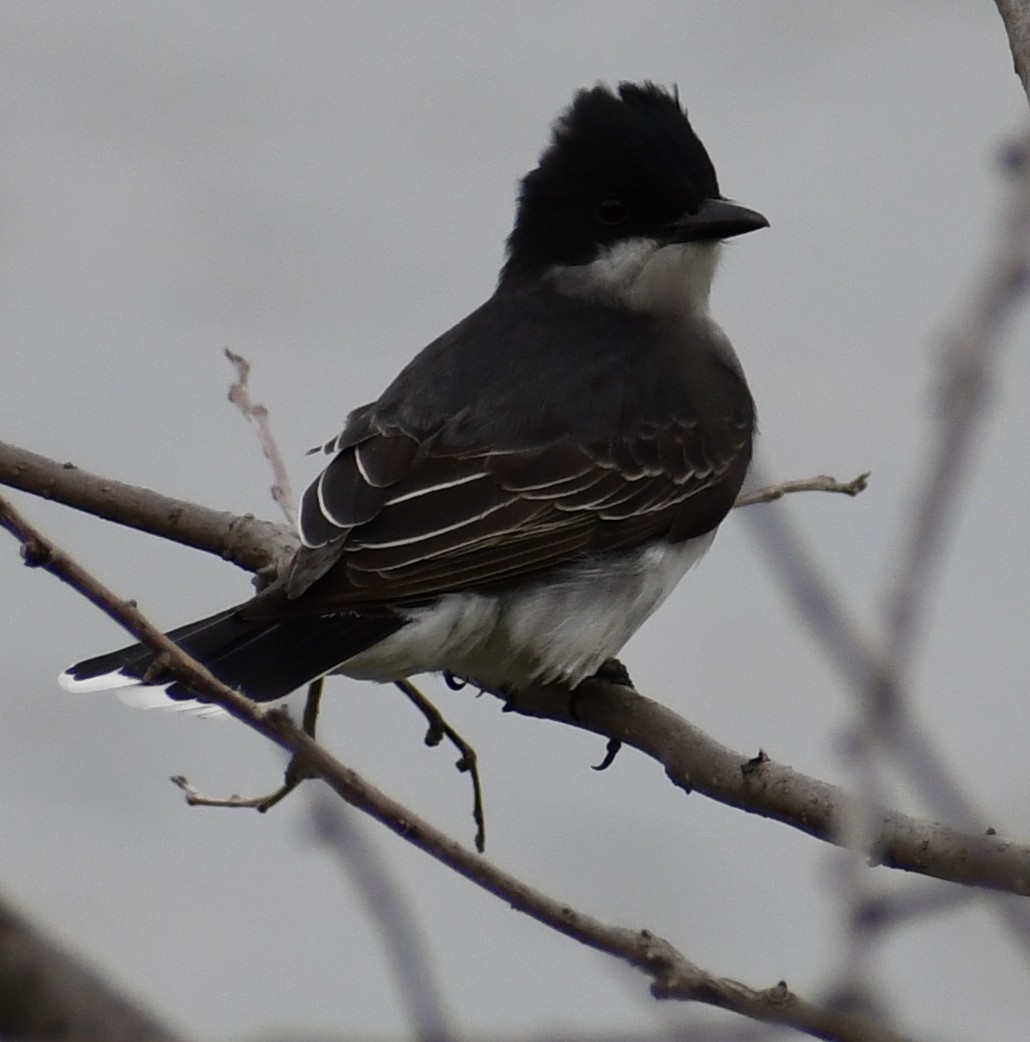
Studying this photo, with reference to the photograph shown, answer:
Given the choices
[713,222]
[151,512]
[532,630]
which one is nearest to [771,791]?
[532,630]

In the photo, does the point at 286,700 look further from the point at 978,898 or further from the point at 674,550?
the point at 978,898

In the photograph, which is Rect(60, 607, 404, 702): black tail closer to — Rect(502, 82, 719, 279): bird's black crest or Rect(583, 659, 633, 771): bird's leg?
Rect(583, 659, 633, 771): bird's leg

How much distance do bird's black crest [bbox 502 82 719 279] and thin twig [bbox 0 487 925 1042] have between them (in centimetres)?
278

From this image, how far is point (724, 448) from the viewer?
14.9 feet

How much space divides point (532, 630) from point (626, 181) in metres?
1.28

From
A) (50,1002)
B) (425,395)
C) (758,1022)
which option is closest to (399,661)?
(425,395)

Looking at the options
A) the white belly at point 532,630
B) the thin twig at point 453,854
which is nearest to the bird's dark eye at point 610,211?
the white belly at point 532,630

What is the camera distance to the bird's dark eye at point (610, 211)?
4613 millimetres

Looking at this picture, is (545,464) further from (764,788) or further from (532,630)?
(764,788)

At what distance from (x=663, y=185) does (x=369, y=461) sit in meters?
1.09

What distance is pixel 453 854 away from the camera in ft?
5.92

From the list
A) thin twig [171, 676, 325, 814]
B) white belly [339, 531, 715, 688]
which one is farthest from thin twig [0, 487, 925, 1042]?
white belly [339, 531, 715, 688]

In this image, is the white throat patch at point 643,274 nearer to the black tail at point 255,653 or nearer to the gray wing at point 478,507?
the gray wing at point 478,507

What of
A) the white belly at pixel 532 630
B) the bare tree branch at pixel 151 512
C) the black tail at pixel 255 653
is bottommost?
the black tail at pixel 255 653
